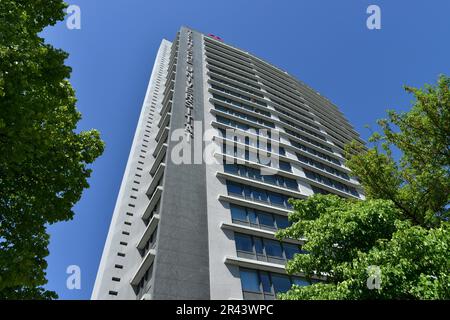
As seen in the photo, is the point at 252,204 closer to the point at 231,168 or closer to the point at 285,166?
the point at 231,168

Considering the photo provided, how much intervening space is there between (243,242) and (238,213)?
2.61 m

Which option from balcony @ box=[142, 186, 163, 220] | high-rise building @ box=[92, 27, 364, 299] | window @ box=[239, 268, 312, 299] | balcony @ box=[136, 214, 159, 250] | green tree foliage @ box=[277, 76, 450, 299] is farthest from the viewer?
balcony @ box=[142, 186, 163, 220]

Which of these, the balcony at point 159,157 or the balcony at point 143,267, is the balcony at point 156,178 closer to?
the balcony at point 159,157

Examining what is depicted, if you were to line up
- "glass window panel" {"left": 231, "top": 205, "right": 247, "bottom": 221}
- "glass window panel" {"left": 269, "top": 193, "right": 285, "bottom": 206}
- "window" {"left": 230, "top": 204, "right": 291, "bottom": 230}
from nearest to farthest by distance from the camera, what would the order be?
1. "glass window panel" {"left": 231, "top": 205, "right": 247, "bottom": 221}
2. "window" {"left": 230, "top": 204, "right": 291, "bottom": 230}
3. "glass window panel" {"left": 269, "top": 193, "right": 285, "bottom": 206}

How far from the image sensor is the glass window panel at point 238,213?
25250mm

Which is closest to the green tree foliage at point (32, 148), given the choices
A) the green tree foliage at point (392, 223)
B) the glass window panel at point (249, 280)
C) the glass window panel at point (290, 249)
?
the green tree foliage at point (392, 223)

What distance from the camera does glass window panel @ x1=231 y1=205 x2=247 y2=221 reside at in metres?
25.2

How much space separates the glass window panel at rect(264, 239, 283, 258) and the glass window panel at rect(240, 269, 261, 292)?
255 cm

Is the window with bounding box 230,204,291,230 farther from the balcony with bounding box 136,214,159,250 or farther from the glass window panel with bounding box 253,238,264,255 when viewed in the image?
the balcony with bounding box 136,214,159,250

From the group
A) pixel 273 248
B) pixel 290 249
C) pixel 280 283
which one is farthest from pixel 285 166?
Result: pixel 280 283

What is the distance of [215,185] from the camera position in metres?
26.6
